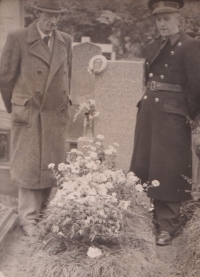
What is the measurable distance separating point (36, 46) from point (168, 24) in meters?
1.22

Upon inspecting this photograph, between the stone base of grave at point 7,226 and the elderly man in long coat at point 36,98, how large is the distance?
0.09m

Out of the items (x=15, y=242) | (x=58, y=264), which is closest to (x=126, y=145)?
(x=15, y=242)

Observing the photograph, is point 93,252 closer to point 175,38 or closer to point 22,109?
point 22,109

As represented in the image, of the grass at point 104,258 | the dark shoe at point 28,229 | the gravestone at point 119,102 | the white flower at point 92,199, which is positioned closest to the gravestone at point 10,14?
the gravestone at point 119,102

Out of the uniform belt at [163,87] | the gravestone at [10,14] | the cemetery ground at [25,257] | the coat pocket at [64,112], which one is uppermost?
the gravestone at [10,14]

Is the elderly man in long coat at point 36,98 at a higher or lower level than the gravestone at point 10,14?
lower

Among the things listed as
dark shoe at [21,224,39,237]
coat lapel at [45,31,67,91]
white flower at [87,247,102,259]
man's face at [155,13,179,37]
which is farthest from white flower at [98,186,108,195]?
man's face at [155,13,179,37]

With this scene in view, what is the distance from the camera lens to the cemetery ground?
11.4ft

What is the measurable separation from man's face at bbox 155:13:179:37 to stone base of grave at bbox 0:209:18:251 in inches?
88.1

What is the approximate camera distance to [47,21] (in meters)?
3.98

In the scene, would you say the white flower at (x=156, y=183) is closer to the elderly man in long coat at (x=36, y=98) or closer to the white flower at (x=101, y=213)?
the white flower at (x=101, y=213)

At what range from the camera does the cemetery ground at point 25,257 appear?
11.4 ft

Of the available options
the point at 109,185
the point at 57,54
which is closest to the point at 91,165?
the point at 109,185

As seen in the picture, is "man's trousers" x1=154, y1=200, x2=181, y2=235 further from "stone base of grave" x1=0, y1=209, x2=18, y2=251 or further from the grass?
"stone base of grave" x1=0, y1=209, x2=18, y2=251
